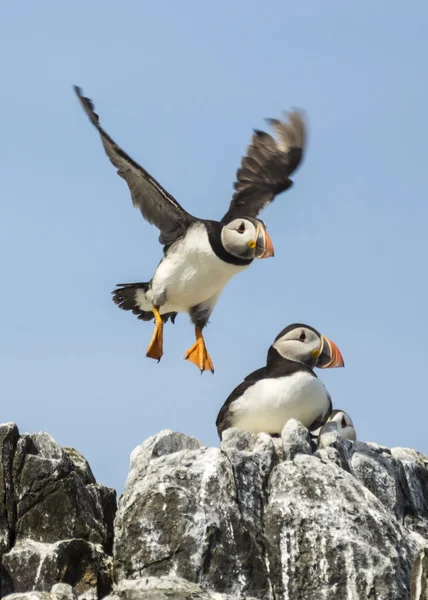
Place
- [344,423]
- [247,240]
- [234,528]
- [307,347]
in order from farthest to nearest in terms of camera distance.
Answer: [247,240]
[344,423]
[307,347]
[234,528]

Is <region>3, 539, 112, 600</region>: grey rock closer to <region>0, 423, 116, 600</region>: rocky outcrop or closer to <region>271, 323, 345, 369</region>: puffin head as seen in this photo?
<region>0, 423, 116, 600</region>: rocky outcrop

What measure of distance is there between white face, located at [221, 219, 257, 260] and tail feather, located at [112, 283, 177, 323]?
1.33 meters

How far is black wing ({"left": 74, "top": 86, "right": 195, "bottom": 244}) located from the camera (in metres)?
14.6

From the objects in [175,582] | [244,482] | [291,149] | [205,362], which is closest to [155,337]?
[205,362]

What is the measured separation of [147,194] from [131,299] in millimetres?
1420

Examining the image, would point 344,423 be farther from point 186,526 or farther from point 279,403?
point 186,526

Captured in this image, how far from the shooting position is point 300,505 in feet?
33.6

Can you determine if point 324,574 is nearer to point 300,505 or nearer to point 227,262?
point 300,505

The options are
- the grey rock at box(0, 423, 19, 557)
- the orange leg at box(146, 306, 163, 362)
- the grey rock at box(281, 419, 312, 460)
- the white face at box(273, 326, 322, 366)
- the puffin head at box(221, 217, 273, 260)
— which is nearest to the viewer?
the grey rock at box(0, 423, 19, 557)

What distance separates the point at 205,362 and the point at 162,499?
5.36 m

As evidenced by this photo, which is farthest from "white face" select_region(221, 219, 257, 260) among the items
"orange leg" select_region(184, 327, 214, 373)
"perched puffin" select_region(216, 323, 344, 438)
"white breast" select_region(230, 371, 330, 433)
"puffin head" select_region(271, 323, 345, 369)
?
"white breast" select_region(230, 371, 330, 433)

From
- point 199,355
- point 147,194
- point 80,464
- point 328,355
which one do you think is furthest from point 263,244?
point 80,464

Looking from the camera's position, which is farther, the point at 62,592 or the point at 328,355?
the point at 328,355

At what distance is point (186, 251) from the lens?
1520 cm
